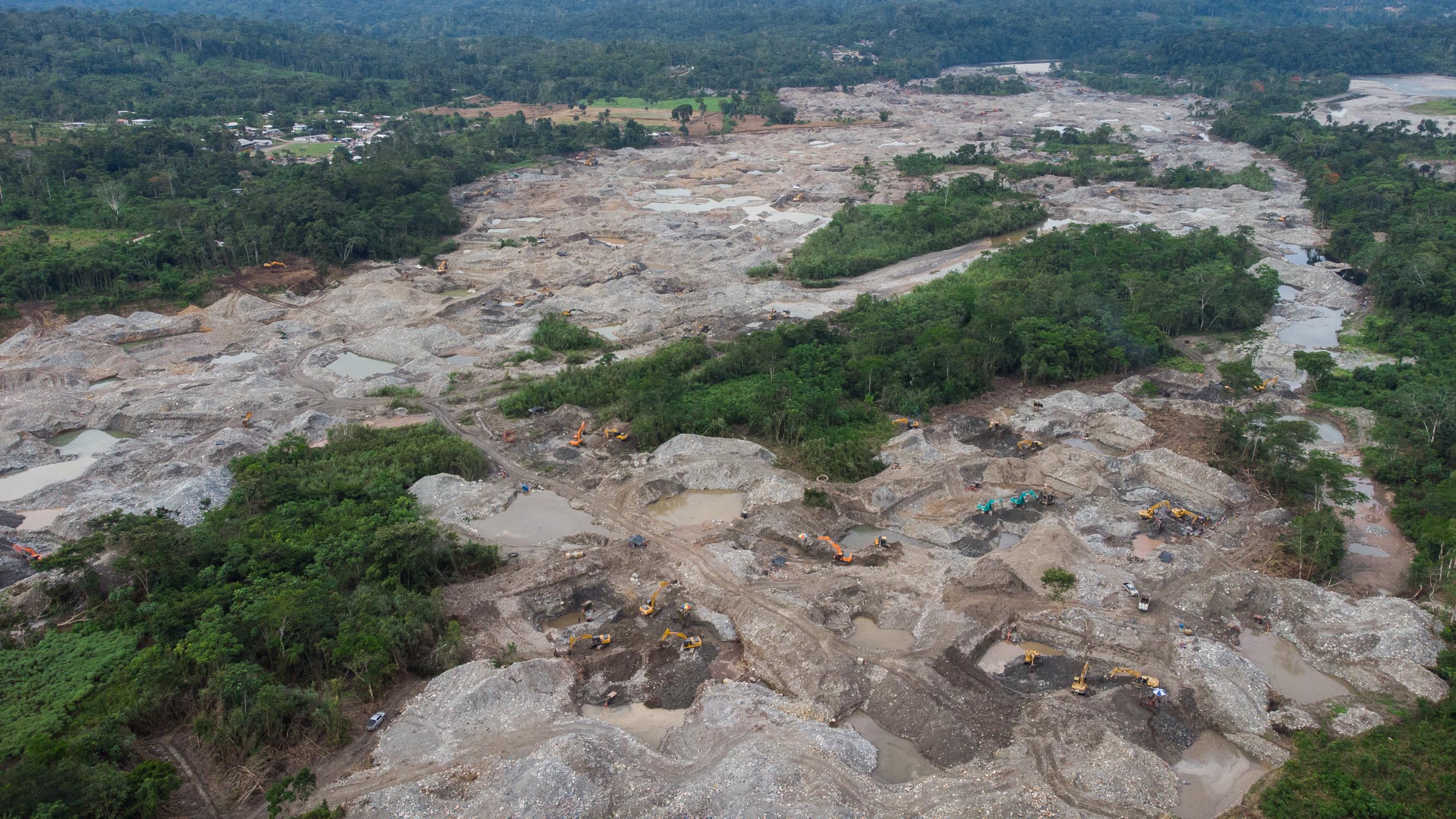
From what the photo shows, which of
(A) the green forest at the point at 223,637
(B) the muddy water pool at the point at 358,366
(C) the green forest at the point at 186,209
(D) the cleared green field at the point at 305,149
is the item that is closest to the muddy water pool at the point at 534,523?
(A) the green forest at the point at 223,637

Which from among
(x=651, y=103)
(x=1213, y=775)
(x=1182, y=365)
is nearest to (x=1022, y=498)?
(x=1213, y=775)

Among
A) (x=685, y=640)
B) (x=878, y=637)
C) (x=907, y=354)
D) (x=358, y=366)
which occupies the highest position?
(x=907, y=354)

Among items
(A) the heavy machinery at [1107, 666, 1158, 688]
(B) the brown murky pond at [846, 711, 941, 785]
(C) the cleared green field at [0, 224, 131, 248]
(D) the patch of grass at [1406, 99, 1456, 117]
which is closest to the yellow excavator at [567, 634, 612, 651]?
(B) the brown murky pond at [846, 711, 941, 785]

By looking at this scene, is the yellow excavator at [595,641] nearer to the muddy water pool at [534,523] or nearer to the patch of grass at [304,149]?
the muddy water pool at [534,523]

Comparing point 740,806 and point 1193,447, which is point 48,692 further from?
point 1193,447

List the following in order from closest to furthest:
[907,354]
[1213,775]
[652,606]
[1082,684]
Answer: [1213,775] → [1082,684] → [652,606] → [907,354]

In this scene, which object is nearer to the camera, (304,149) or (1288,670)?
(1288,670)

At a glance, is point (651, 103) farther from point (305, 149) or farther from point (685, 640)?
point (685, 640)
